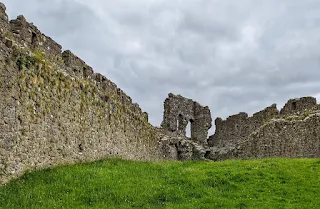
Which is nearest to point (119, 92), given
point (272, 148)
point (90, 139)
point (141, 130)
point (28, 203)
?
point (141, 130)

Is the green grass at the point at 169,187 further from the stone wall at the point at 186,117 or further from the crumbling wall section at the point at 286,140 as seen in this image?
the stone wall at the point at 186,117

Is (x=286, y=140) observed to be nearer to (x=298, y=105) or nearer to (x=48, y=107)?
(x=298, y=105)

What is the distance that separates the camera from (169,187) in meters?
14.5

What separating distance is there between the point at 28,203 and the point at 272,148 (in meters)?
18.0

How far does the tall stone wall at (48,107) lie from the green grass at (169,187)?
94 cm

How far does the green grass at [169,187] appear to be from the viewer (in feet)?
40.9

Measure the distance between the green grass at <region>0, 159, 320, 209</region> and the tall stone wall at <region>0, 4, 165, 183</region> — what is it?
3.07 feet

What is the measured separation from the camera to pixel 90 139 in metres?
20.0

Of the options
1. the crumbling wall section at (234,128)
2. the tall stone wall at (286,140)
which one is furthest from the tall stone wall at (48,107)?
the crumbling wall section at (234,128)

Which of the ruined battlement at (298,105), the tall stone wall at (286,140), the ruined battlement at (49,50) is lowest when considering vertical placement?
the tall stone wall at (286,140)

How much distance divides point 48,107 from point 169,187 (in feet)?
19.0

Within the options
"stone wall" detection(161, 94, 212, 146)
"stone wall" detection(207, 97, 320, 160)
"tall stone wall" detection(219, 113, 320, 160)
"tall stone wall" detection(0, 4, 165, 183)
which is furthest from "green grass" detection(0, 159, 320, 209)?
"stone wall" detection(161, 94, 212, 146)

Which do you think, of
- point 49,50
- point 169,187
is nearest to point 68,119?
point 49,50

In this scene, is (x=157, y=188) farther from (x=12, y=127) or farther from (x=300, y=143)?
(x=300, y=143)
